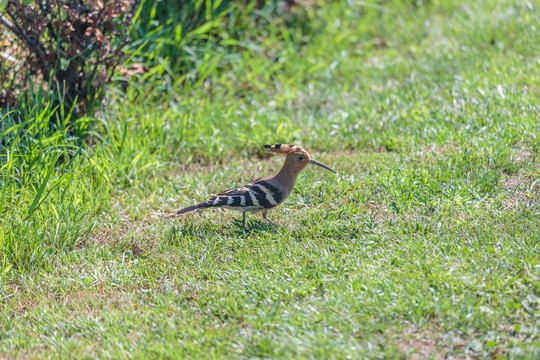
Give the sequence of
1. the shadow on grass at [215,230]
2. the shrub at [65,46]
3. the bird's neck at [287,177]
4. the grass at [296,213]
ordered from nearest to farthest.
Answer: the grass at [296,213] < the shadow on grass at [215,230] < the bird's neck at [287,177] < the shrub at [65,46]

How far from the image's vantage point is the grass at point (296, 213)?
3.75 metres

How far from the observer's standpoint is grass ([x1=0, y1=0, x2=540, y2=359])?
375 cm

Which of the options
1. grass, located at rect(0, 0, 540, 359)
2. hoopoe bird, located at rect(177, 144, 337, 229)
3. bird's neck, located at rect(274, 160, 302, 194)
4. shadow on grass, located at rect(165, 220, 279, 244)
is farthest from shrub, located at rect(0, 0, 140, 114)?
bird's neck, located at rect(274, 160, 302, 194)

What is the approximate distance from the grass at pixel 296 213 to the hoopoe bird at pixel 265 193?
0.19m

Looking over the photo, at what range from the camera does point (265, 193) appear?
4.98m

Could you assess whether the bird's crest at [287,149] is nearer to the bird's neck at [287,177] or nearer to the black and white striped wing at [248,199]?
the bird's neck at [287,177]

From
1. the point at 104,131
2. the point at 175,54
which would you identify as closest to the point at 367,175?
the point at 104,131

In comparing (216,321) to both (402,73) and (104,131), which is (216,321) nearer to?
(104,131)

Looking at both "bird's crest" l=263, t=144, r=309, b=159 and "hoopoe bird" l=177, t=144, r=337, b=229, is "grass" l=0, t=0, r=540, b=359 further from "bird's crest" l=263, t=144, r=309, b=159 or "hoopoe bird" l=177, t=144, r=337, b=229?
"bird's crest" l=263, t=144, r=309, b=159

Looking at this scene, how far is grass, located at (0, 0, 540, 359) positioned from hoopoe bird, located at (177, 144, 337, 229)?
19cm

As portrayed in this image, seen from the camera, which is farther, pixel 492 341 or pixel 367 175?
pixel 367 175

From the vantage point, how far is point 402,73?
7848mm

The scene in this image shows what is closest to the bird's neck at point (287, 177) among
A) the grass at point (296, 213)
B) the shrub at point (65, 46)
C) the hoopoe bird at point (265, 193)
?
the hoopoe bird at point (265, 193)

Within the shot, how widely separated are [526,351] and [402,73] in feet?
16.4
